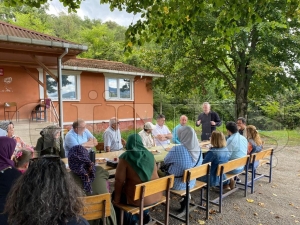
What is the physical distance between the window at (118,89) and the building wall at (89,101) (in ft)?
0.72

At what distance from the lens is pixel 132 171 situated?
2615 millimetres

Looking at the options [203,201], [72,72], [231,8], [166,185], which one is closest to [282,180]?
[203,201]

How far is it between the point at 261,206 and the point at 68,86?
8.78 metres

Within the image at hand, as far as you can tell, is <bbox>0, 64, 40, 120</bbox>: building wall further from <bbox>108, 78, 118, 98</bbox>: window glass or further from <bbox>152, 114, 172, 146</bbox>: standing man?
<bbox>152, 114, 172, 146</bbox>: standing man

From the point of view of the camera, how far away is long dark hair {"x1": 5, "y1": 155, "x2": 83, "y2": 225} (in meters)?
1.20

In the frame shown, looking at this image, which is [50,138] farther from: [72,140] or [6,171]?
[6,171]

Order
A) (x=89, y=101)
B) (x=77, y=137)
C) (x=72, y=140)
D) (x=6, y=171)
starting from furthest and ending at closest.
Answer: (x=89, y=101) → (x=77, y=137) → (x=72, y=140) → (x=6, y=171)

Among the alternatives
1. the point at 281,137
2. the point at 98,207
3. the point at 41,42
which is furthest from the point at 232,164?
the point at 281,137

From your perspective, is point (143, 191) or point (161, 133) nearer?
point (143, 191)

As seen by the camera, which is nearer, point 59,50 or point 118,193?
point 118,193

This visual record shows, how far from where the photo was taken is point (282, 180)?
497 centimetres

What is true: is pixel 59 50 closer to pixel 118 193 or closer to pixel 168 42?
pixel 118 193

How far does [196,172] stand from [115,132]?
211 centimetres

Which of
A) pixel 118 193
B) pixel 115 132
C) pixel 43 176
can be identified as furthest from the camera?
pixel 115 132
